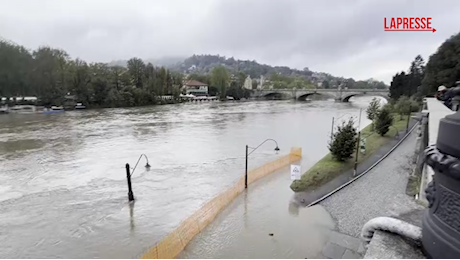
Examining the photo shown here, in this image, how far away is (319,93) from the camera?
8575cm

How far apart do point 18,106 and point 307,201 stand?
69454 millimetres

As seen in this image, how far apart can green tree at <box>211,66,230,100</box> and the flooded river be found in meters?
69.1

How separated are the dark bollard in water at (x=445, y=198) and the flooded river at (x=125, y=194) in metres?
1.97

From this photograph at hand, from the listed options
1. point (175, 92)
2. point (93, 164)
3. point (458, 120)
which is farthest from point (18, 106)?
point (458, 120)

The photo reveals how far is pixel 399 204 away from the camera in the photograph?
316 inches

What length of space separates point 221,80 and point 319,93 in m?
31.4

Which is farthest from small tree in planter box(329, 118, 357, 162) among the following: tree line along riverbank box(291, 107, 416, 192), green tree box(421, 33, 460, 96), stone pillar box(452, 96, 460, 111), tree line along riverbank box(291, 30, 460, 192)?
green tree box(421, 33, 460, 96)

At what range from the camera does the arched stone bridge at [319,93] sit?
243 feet

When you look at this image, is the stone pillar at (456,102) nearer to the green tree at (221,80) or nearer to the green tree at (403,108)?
the green tree at (403,108)

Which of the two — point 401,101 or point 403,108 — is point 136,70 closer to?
point 401,101

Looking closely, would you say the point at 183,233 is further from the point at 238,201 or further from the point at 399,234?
the point at 399,234

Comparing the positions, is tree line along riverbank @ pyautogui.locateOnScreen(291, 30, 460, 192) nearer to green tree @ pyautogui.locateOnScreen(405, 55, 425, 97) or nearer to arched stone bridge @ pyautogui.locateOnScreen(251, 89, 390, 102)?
green tree @ pyautogui.locateOnScreen(405, 55, 425, 97)

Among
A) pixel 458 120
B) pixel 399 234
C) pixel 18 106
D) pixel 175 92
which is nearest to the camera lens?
pixel 458 120

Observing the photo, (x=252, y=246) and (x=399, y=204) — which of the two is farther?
(x=252, y=246)
